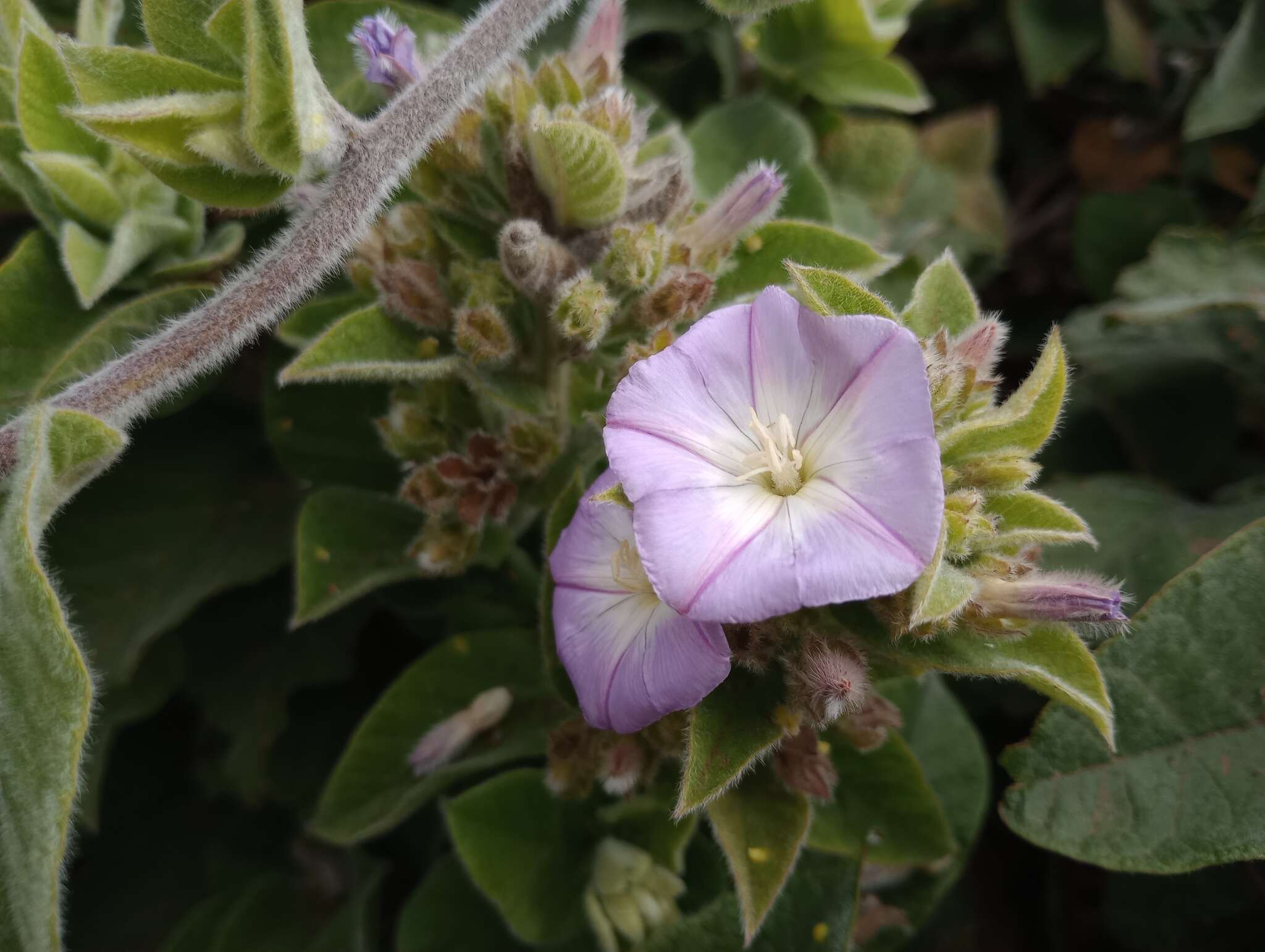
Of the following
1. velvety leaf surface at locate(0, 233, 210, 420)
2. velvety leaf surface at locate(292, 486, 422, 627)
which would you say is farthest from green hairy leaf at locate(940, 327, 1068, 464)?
velvety leaf surface at locate(0, 233, 210, 420)

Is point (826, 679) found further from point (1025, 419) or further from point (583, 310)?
point (583, 310)

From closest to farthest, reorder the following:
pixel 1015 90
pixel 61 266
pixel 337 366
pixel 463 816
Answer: pixel 337 366
pixel 463 816
pixel 61 266
pixel 1015 90

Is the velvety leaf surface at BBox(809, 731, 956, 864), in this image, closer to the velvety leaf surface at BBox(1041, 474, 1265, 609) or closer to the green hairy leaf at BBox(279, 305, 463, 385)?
the velvety leaf surface at BBox(1041, 474, 1265, 609)

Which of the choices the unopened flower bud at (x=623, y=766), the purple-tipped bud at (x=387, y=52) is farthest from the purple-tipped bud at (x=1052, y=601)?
the purple-tipped bud at (x=387, y=52)

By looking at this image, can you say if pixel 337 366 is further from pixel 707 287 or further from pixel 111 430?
pixel 707 287

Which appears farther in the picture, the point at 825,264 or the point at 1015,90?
the point at 1015,90

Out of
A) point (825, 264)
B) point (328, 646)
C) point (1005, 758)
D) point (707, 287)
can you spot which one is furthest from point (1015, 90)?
point (328, 646)

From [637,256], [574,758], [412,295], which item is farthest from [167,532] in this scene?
[637,256]
